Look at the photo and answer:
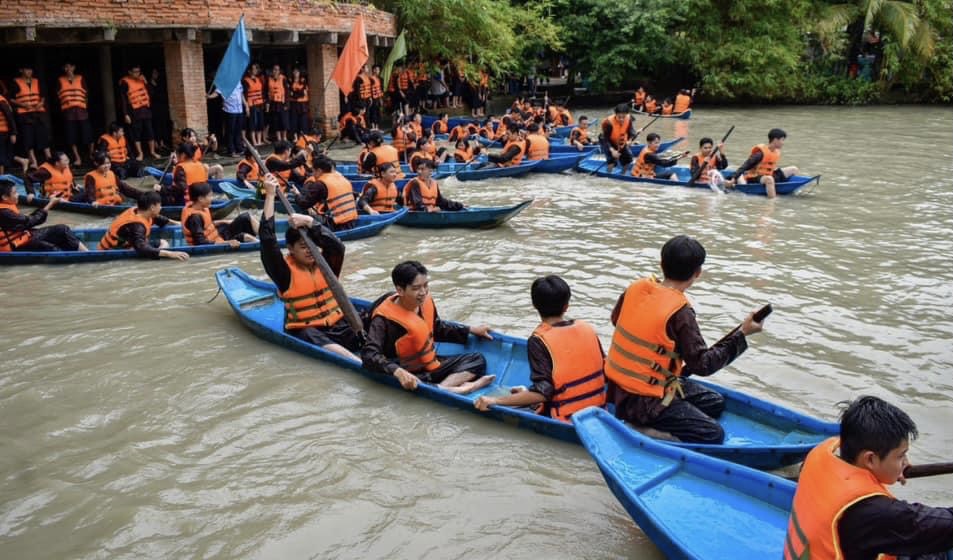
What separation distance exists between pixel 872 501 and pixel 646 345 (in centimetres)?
Result: 189

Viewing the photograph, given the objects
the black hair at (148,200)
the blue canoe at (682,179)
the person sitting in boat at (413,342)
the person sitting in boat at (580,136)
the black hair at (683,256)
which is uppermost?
the person sitting in boat at (580,136)

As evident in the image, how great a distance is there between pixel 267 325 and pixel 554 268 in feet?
12.8

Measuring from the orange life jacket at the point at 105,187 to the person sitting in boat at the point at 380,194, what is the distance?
3.80 metres

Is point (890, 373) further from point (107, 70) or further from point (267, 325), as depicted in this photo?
point (107, 70)

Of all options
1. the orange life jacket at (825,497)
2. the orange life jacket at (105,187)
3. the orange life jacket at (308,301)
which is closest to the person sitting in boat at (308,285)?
the orange life jacket at (308,301)

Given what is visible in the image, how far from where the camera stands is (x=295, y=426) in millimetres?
5938

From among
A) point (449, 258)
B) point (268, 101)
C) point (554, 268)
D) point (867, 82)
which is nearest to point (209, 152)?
point (268, 101)

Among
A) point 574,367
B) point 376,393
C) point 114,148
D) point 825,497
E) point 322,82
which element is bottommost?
point 376,393

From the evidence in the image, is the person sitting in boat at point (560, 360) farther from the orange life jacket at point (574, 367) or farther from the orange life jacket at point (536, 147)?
the orange life jacket at point (536, 147)

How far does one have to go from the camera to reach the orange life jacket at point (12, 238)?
9570 mm

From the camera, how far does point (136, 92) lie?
15391 mm

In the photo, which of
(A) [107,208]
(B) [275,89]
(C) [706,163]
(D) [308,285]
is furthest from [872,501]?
(B) [275,89]

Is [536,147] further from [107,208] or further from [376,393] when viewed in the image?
[376,393]

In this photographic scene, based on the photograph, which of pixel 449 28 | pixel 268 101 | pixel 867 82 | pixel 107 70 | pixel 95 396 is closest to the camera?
pixel 95 396
